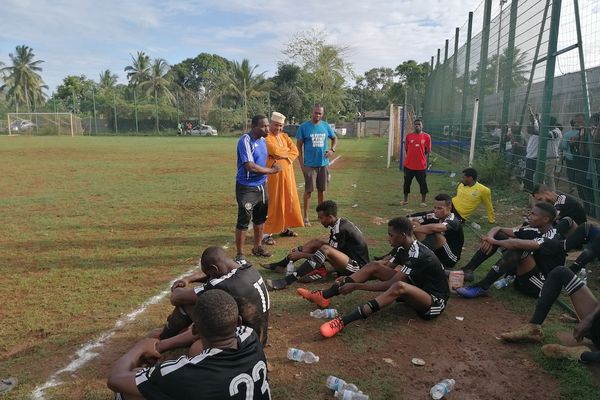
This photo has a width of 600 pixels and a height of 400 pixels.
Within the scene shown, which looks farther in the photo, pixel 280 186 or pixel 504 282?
pixel 280 186

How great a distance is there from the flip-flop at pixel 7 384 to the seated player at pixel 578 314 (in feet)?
12.6

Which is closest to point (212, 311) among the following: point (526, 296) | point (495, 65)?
point (526, 296)

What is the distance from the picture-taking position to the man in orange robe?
22.8ft

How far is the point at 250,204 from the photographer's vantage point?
6074 mm

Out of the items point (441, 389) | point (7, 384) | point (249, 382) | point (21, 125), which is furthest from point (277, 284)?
point (21, 125)

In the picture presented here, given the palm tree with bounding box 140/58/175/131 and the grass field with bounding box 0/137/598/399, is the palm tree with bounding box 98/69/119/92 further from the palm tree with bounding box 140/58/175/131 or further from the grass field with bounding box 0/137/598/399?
the grass field with bounding box 0/137/598/399

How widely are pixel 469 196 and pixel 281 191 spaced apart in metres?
3.23

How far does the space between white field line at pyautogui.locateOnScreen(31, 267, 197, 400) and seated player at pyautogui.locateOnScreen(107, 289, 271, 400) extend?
3.49ft

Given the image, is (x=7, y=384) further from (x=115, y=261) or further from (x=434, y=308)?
(x=434, y=308)

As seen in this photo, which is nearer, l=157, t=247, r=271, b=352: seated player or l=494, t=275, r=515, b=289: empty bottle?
l=157, t=247, r=271, b=352: seated player

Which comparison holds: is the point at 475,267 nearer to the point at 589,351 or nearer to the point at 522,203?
the point at 589,351

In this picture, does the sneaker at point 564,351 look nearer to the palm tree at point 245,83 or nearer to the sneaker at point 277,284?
the sneaker at point 277,284

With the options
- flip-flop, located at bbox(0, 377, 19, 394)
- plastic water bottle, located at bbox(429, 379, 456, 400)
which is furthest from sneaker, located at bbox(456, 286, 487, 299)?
flip-flop, located at bbox(0, 377, 19, 394)

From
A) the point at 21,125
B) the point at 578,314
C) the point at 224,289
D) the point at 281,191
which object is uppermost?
the point at 21,125
